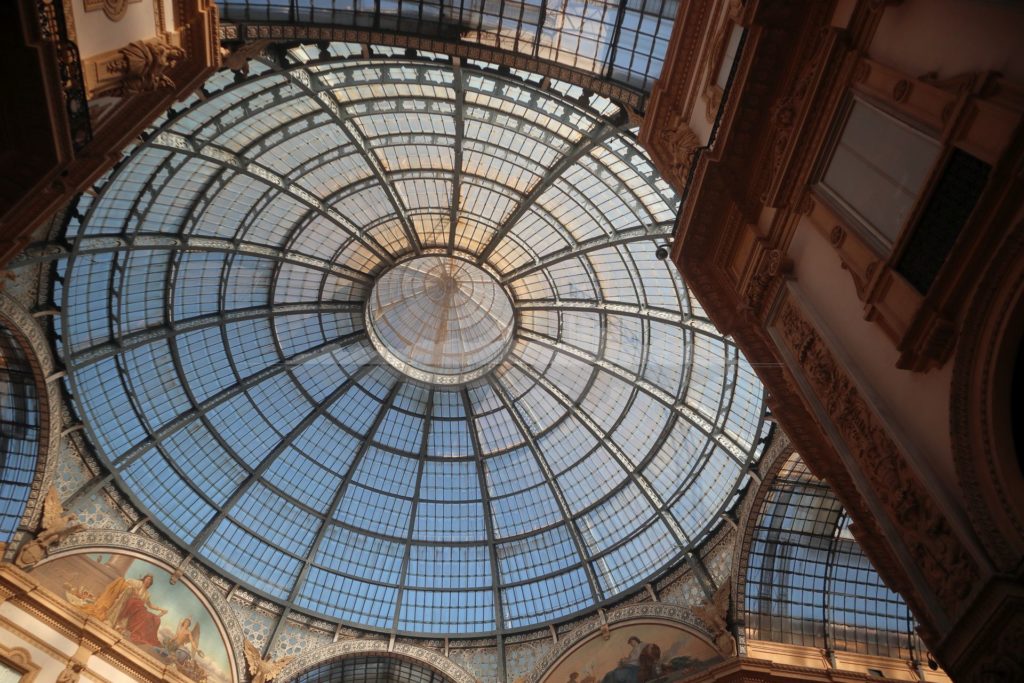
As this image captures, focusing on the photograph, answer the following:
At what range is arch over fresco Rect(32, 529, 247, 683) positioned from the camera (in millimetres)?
27000

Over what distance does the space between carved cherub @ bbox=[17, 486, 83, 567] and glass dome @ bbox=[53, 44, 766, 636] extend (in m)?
2.87

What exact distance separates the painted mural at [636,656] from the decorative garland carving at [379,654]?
4394 millimetres

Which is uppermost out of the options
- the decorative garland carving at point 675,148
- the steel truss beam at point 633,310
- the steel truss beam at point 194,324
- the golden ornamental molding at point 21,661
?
the decorative garland carving at point 675,148

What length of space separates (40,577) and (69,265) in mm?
10952

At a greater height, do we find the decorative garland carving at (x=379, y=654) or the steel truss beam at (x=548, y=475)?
the steel truss beam at (x=548, y=475)

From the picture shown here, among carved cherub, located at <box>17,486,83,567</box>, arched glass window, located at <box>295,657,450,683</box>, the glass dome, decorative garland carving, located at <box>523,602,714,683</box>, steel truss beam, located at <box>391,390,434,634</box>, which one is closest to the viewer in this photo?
carved cherub, located at <box>17,486,83,567</box>

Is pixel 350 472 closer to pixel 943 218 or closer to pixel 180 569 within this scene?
pixel 180 569

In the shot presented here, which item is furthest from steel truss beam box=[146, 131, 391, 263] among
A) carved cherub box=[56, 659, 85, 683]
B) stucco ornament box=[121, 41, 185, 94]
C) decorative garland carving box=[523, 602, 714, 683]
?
decorative garland carving box=[523, 602, 714, 683]

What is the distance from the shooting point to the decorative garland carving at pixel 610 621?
2797 cm

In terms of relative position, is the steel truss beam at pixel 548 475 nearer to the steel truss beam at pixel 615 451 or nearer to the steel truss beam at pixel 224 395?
the steel truss beam at pixel 615 451

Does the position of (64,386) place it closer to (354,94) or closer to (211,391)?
(211,391)

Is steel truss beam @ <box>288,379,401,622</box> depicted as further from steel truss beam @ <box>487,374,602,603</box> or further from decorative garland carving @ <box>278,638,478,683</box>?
Result: steel truss beam @ <box>487,374,602,603</box>

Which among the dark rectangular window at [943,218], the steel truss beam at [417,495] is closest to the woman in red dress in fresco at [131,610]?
the steel truss beam at [417,495]

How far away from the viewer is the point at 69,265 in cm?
2397
